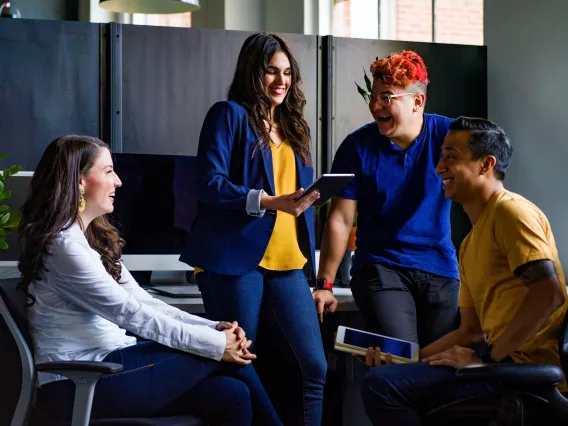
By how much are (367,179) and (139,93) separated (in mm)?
1547

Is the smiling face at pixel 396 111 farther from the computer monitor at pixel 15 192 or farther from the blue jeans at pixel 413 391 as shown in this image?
the computer monitor at pixel 15 192

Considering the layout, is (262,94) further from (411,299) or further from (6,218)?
(6,218)

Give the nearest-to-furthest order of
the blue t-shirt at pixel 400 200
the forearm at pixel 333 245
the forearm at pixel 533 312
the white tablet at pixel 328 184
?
the forearm at pixel 533 312
the white tablet at pixel 328 184
the blue t-shirt at pixel 400 200
the forearm at pixel 333 245

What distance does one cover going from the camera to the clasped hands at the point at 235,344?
2201 millimetres

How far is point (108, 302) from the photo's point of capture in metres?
2.07

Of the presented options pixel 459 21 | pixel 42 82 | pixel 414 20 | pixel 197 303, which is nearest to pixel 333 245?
pixel 197 303

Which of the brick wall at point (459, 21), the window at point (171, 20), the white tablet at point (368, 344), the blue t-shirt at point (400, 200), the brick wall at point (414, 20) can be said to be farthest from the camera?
the window at point (171, 20)

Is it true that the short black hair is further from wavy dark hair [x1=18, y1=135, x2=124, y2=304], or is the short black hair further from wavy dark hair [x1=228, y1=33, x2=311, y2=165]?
wavy dark hair [x1=18, y1=135, x2=124, y2=304]

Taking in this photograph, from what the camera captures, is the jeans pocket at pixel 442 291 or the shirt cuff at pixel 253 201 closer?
the shirt cuff at pixel 253 201

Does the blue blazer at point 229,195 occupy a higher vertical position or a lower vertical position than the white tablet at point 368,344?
higher

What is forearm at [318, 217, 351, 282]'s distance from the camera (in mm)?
2686

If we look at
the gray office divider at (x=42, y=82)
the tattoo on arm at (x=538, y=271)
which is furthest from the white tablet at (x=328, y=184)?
the gray office divider at (x=42, y=82)

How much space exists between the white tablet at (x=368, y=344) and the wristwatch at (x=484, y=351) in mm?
156

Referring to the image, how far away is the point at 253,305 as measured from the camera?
2.37m
